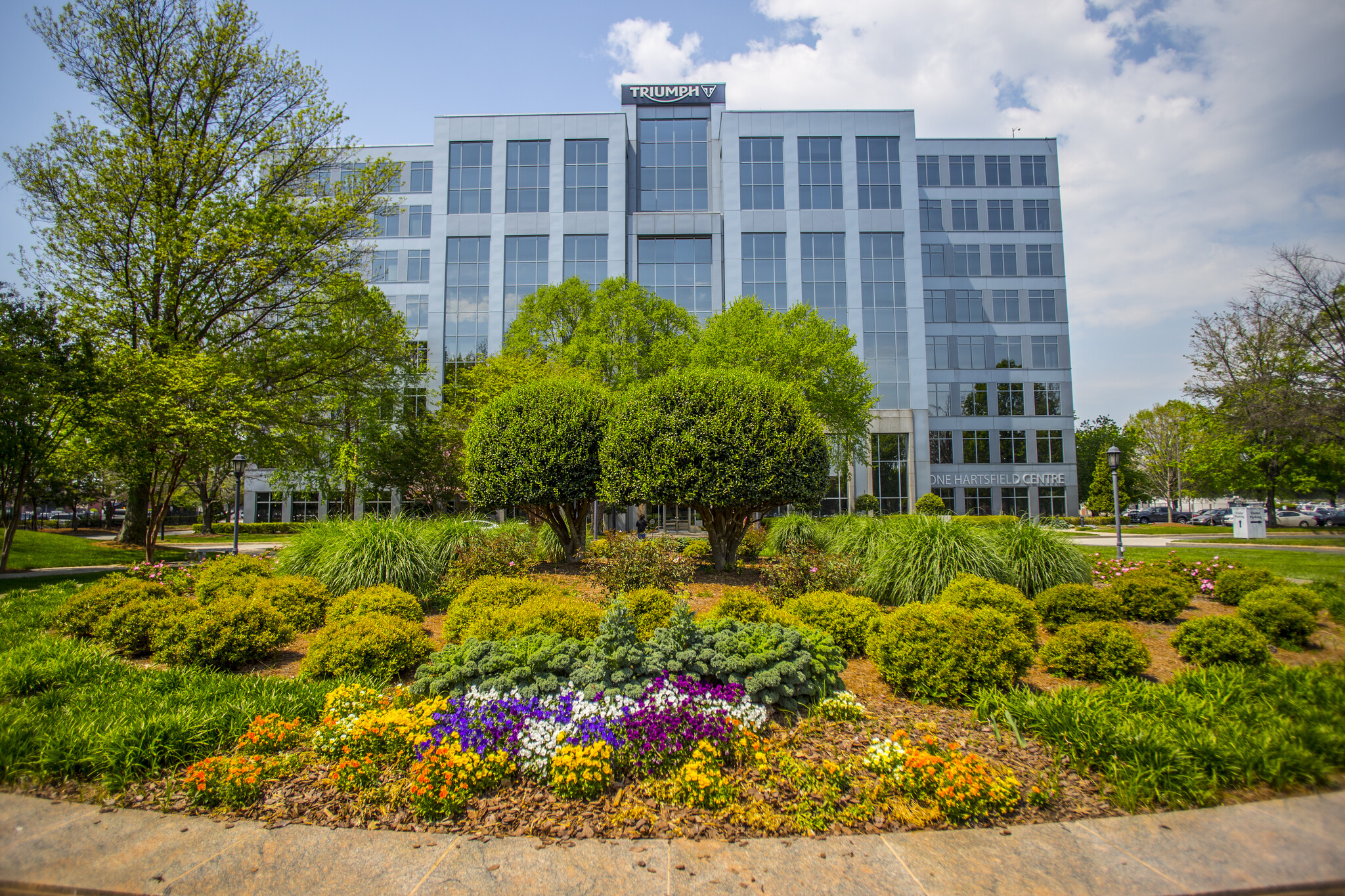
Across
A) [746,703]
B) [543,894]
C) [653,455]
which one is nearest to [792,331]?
[653,455]

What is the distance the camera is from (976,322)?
138 ft

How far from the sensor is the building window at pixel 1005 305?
4184cm

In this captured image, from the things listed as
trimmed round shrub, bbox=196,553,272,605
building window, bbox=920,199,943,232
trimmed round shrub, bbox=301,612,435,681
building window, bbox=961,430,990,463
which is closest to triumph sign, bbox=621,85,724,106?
building window, bbox=920,199,943,232

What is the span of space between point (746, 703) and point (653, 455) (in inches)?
251

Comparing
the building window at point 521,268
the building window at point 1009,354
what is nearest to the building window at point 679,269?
the building window at point 521,268

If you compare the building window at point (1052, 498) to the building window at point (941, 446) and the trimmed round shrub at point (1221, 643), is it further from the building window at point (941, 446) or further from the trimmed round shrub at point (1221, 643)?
the trimmed round shrub at point (1221, 643)

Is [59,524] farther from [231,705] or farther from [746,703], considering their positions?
[746,703]

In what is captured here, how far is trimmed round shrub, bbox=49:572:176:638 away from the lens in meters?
7.12

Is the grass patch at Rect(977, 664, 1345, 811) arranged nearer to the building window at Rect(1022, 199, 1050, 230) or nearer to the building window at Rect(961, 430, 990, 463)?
the building window at Rect(961, 430, 990, 463)

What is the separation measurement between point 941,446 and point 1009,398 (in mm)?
5835

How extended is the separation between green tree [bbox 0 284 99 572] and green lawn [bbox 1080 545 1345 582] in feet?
68.9

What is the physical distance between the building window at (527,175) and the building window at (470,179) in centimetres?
130

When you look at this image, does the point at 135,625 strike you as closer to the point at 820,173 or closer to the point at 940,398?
the point at 820,173

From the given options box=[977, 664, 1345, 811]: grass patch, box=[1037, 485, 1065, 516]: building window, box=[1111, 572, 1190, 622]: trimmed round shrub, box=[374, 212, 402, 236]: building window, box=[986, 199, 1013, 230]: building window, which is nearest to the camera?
box=[977, 664, 1345, 811]: grass patch
